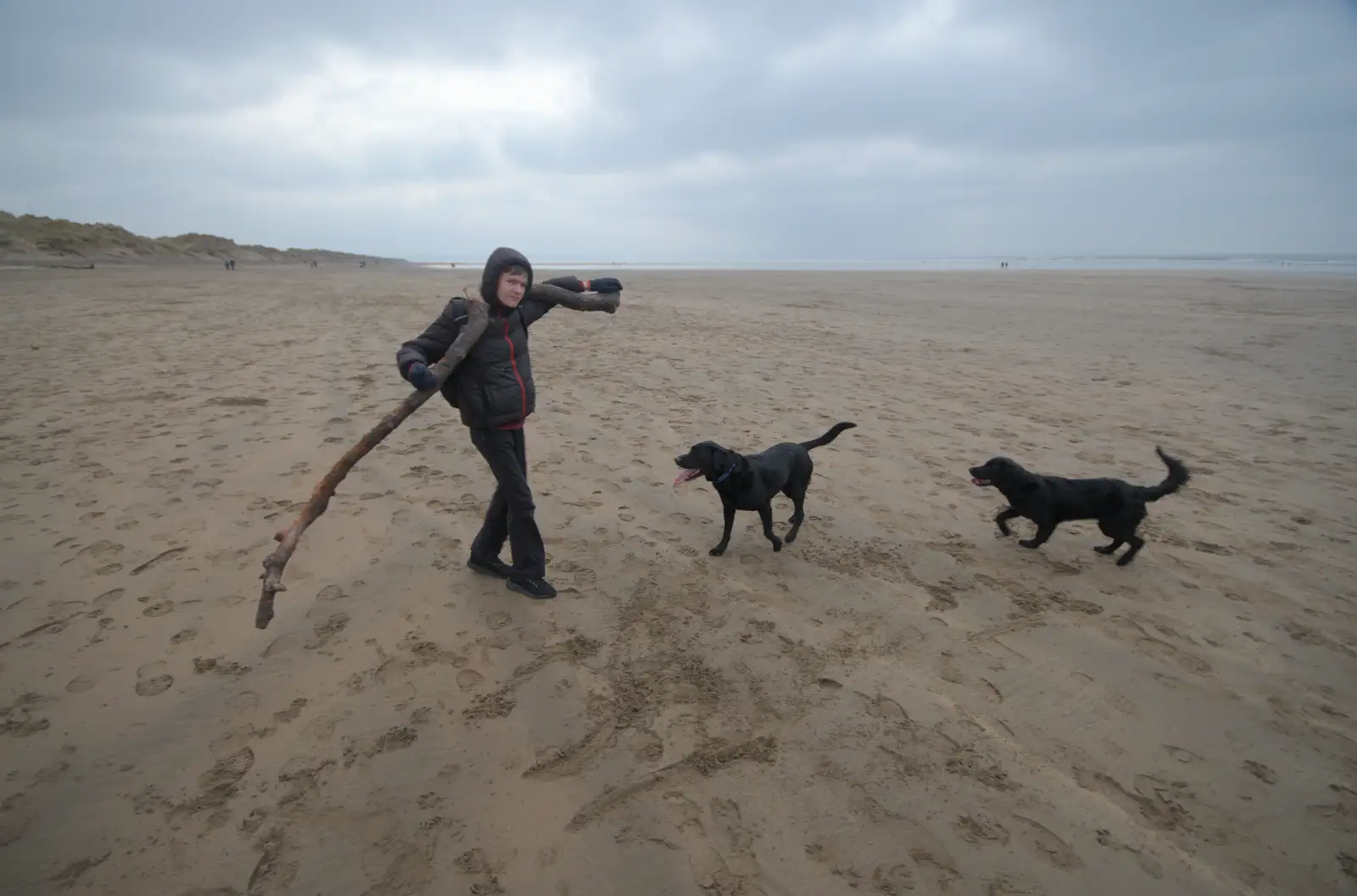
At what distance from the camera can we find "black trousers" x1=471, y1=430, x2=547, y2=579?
3.48 metres

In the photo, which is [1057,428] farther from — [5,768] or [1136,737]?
[5,768]

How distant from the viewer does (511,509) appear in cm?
364

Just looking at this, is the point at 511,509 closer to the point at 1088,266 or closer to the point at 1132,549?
the point at 1132,549

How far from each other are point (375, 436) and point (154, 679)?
1589mm

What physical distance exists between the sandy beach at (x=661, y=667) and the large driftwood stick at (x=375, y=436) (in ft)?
2.45

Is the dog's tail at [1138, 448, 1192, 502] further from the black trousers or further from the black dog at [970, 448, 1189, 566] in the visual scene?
the black trousers

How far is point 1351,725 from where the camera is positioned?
2869 millimetres

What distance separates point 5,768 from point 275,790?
3.72 ft

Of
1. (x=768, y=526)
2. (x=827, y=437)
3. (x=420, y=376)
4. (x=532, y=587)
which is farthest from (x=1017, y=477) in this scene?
(x=420, y=376)

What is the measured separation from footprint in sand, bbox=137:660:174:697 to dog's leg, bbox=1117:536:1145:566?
5789 millimetres

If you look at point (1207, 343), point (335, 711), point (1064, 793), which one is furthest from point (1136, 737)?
point (1207, 343)

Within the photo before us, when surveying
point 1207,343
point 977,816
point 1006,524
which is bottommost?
point 977,816

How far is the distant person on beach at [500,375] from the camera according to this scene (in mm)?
3283

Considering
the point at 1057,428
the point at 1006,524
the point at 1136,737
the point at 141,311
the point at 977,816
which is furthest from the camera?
the point at 141,311
